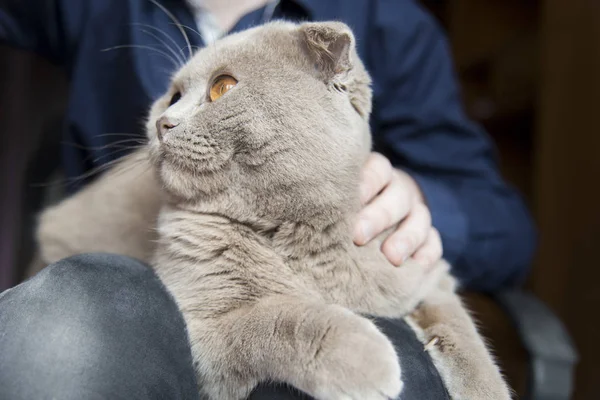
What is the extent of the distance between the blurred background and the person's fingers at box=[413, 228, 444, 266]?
30cm

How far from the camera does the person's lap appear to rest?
494 millimetres

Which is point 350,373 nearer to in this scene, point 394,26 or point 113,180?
point 113,180

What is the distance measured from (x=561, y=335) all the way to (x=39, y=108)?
1.20m

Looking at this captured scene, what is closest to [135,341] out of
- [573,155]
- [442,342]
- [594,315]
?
[442,342]

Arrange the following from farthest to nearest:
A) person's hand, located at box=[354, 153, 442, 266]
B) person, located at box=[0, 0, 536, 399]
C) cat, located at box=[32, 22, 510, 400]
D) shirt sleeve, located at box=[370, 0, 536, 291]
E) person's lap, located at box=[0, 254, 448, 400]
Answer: shirt sleeve, located at box=[370, 0, 536, 291] < person, located at box=[0, 0, 536, 399] < person's hand, located at box=[354, 153, 442, 266] < cat, located at box=[32, 22, 510, 400] < person's lap, located at box=[0, 254, 448, 400]

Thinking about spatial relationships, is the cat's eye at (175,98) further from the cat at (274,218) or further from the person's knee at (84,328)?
the person's knee at (84,328)

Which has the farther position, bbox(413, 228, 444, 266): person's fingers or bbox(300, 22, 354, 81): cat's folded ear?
bbox(413, 228, 444, 266): person's fingers

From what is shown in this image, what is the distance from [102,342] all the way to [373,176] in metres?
0.44

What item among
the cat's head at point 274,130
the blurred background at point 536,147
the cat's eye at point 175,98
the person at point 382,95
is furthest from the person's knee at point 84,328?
the blurred background at point 536,147

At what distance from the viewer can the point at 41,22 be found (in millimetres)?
1118

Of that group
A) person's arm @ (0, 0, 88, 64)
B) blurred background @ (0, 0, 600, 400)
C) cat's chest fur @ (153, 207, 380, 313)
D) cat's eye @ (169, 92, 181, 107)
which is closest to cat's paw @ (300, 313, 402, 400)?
cat's chest fur @ (153, 207, 380, 313)

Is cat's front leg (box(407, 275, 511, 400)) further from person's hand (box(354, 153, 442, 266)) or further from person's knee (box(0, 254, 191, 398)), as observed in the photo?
person's knee (box(0, 254, 191, 398))

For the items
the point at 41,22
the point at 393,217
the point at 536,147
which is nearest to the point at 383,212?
the point at 393,217

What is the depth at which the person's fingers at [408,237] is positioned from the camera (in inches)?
28.3
